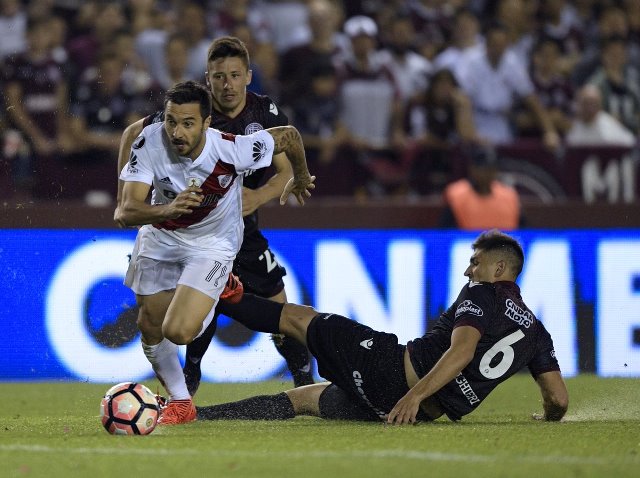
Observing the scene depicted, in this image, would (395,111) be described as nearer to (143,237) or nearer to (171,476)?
(143,237)

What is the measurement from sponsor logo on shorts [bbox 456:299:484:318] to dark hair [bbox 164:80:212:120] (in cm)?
181

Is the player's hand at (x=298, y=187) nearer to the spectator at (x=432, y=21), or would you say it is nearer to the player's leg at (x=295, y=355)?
the player's leg at (x=295, y=355)

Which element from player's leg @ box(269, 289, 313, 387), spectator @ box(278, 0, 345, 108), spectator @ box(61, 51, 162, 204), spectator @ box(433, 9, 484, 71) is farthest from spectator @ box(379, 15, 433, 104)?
player's leg @ box(269, 289, 313, 387)

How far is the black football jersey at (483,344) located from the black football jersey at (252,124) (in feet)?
5.25

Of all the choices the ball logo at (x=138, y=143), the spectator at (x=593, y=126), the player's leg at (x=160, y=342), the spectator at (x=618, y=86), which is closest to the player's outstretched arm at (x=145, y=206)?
the ball logo at (x=138, y=143)

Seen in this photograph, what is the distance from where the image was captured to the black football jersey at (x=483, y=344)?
7.26 meters

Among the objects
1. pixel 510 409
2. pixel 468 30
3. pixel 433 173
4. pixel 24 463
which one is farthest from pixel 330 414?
pixel 468 30

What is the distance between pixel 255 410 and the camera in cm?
780

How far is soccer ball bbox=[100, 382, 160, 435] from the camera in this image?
6.80m

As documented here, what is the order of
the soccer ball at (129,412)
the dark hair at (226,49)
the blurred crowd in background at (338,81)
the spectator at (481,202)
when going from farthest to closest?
the blurred crowd in background at (338,81) → the spectator at (481,202) → the dark hair at (226,49) → the soccer ball at (129,412)

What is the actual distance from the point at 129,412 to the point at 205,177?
1433mm

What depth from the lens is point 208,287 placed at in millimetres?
7465

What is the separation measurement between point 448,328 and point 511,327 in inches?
14.3

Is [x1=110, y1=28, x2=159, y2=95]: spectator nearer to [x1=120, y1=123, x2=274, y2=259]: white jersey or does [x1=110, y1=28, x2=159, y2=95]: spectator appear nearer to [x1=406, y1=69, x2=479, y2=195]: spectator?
[x1=406, y1=69, x2=479, y2=195]: spectator
